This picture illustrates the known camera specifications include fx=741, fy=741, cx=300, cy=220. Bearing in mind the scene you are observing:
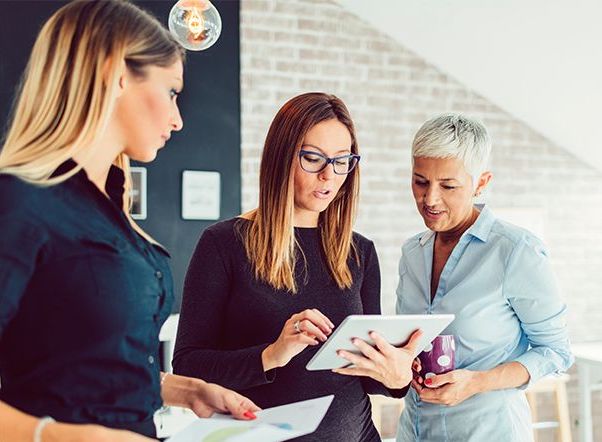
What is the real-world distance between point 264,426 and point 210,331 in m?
0.43

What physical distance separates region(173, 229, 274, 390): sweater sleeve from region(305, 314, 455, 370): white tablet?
0.45ft

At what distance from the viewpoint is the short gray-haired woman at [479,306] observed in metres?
1.73

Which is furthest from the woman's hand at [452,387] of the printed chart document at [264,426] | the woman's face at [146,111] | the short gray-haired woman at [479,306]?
the woman's face at [146,111]

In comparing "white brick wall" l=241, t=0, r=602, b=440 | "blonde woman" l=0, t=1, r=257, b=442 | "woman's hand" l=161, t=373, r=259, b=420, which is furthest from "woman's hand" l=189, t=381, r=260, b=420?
"white brick wall" l=241, t=0, r=602, b=440

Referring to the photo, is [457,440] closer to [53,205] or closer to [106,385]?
[106,385]

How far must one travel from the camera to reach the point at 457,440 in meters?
1.77

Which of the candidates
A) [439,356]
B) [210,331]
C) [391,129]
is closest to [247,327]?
[210,331]

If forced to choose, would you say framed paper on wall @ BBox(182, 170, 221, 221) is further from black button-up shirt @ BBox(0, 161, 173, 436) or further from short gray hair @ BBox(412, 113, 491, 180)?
black button-up shirt @ BBox(0, 161, 173, 436)

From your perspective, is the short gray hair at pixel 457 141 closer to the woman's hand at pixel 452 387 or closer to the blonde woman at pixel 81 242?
the woman's hand at pixel 452 387

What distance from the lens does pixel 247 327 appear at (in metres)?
1.57

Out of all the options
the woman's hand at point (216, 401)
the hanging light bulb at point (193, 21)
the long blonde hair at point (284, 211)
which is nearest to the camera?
the woman's hand at point (216, 401)

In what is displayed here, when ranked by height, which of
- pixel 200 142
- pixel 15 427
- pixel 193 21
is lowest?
pixel 15 427

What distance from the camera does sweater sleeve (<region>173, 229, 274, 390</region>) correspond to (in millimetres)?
1497

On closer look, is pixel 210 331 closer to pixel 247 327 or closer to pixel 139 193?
pixel 247 327
